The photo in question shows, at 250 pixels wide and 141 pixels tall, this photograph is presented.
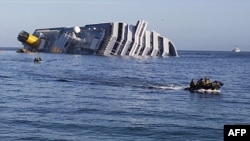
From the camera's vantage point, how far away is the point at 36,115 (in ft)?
99.4

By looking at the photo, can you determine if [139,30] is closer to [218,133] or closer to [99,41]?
[99,41]

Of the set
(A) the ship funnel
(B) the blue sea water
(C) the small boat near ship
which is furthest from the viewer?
(A) the ship funnel

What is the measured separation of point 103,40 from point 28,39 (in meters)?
26.8

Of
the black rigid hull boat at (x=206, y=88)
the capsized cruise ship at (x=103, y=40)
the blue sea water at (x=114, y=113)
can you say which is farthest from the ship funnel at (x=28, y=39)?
the black rigid hull boat at (x=206, y=88)

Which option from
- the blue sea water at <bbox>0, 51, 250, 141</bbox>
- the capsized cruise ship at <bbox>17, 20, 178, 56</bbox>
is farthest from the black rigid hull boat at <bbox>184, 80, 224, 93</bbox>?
the capsized cruise ship at <bbox>17, 20, 178, 56</bbox>

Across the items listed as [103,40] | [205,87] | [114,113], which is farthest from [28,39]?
[114,113]

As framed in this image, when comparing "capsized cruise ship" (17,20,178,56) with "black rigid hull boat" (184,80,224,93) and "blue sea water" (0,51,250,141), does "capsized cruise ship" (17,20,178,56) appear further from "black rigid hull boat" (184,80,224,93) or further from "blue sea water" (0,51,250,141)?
"blue sea water" (0,51,250,141)

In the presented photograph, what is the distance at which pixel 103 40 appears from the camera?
409 ft

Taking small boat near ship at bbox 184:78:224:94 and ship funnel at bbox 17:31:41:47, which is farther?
ship funnel at bbox 17:31:41:47

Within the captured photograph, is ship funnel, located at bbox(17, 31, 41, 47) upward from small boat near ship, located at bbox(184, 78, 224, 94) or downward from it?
upward

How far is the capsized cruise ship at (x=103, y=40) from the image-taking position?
12319 cm

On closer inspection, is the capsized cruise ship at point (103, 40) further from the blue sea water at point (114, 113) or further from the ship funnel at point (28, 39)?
the blue sea water at point (114, 113)

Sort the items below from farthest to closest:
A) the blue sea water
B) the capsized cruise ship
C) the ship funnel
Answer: the ship funnel, the capsized cruise ship, the blue sea water

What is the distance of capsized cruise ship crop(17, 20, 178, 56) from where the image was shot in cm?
12319
